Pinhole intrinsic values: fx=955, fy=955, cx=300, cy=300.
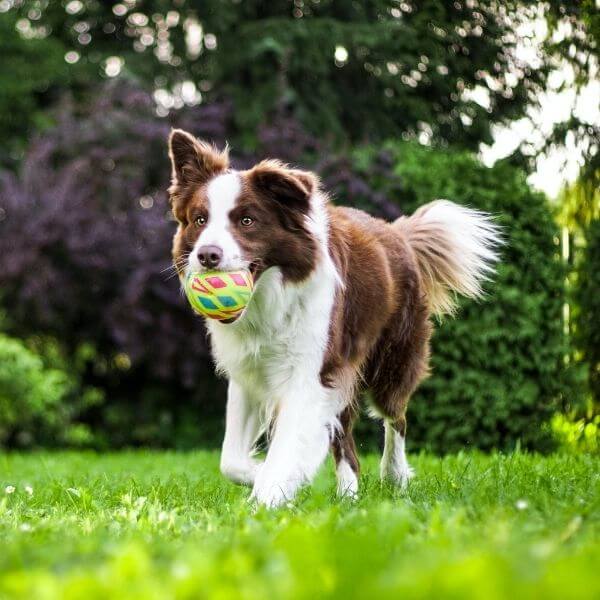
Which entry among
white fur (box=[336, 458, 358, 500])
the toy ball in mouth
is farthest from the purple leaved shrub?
the toy ball in mouth

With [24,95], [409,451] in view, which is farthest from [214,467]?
[24,95]

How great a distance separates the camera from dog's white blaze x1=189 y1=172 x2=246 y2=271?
164 inches

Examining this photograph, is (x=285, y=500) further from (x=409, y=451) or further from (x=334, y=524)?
(x=409, y=451)

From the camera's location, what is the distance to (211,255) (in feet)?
13.5

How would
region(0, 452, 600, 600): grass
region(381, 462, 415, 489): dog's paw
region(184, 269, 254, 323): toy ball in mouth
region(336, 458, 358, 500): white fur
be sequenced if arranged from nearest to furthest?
region(0, 452, 600, 600): grass → region(184, 269, 254, 323): toy ball in mouth → region(336, 458, 358, 500): white fur → region(381, 462, 415, 489): dog's paw

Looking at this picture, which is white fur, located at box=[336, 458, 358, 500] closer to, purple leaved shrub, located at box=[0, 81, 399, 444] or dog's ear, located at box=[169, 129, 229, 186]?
dog's ear, located at box=[169, 129, 229, 186]

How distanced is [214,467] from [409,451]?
2025 mm

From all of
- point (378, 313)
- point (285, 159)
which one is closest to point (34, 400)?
point (285, 159)

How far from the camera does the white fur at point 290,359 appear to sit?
4355 millimetres

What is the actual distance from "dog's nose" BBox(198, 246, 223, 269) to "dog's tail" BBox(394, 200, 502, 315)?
1854mm

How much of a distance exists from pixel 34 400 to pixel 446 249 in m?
6.58

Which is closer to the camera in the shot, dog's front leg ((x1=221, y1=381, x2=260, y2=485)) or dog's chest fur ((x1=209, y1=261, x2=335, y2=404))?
dog's chest fur ((x1=209, y1=261, x2=335, y2=404))

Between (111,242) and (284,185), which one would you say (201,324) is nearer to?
(111,242)

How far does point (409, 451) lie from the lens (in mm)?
8523
